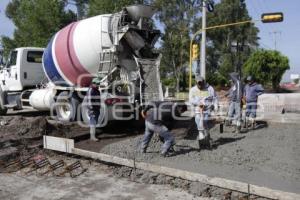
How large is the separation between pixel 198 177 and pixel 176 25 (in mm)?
35434

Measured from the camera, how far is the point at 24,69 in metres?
16.4

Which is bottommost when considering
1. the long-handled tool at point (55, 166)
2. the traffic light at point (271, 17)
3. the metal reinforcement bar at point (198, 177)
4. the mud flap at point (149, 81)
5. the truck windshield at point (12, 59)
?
the long-handled tool at point (55, 166)

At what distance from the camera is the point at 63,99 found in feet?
44.2

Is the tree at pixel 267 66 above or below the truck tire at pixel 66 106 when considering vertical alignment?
above

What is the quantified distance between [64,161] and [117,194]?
8.68ft

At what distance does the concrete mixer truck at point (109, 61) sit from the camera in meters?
11.5

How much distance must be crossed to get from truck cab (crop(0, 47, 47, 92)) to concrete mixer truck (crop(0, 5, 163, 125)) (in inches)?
121

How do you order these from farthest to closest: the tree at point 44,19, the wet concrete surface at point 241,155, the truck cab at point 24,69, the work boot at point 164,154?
the tree at point 44,19 → the truck cab at point 24,69 → the work boot at point 164,154 → the wet concrete surface at point 241,155

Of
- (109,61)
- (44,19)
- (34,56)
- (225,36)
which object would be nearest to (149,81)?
(109,61)

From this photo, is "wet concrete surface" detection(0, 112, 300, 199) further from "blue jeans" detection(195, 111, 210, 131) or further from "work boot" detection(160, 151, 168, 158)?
"blue jeans" detection(195, 111, 210, 131)

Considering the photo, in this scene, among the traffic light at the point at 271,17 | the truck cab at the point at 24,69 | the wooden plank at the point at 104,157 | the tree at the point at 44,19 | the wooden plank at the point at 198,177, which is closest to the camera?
the wooden plank at the point at 198,177

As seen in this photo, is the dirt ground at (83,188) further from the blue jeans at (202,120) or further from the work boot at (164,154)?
the blue jeans at (202,120)

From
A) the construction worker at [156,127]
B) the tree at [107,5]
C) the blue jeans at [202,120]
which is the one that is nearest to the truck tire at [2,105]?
the tree at [107,5]

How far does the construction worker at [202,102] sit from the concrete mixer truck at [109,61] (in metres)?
2.37
